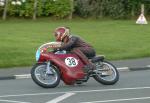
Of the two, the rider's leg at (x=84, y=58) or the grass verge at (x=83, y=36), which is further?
the grass verge at (x=83, y=36)

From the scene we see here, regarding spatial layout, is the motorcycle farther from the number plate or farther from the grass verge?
the grass verge

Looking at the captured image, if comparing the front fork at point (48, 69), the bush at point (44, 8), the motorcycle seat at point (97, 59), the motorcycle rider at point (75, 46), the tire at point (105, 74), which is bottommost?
the bush at point (44, 8)

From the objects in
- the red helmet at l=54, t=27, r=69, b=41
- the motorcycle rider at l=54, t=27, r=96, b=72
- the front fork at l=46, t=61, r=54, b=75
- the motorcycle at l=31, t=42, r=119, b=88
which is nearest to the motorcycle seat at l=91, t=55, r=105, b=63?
the motorcycle at l=31, t=42, r=119, b=88

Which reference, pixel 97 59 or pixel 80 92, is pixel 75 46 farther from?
pixel 80 92

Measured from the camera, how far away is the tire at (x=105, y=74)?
1591 cm

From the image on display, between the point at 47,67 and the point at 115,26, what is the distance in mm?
17442

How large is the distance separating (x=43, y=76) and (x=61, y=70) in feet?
1.50

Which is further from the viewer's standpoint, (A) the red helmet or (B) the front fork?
(A) the red helmet

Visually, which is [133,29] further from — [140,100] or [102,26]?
[140,100]

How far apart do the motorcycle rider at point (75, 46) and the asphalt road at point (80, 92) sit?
56 centimetres

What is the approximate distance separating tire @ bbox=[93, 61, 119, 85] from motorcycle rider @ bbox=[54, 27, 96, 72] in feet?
0.70

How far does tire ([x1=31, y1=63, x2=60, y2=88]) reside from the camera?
605 inches

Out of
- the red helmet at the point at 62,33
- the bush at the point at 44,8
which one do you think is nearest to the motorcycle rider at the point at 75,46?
the red helmet at the point at 62,33

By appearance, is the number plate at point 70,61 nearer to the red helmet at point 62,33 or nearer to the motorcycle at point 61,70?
the motorcycle at point 61,70
